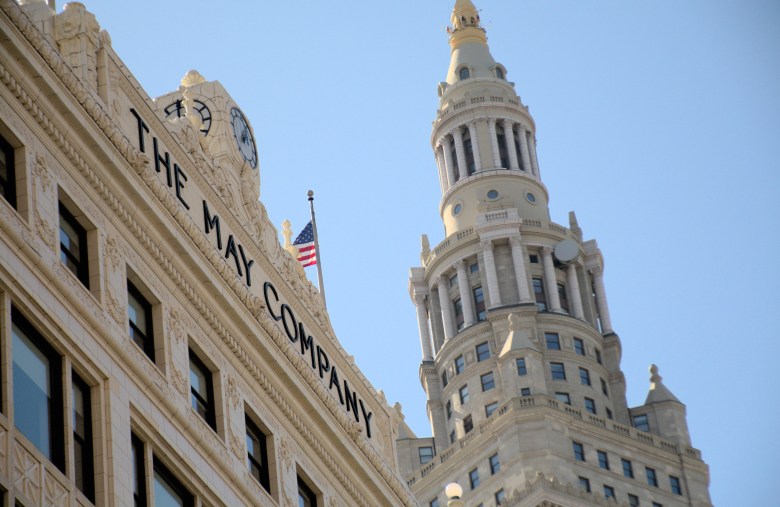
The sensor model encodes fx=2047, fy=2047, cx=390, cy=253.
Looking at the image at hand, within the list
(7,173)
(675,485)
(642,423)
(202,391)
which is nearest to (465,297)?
(642,423)

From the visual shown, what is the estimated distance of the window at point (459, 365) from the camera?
140 m

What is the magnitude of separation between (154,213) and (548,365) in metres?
90.9

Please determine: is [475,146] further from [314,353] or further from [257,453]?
[257,453]

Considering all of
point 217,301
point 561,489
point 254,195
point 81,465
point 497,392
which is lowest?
point 81,465

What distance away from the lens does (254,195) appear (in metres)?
58.2

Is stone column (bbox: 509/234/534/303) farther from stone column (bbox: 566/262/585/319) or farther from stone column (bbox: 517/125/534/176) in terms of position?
stone column (bbox: 517/125/534/176)

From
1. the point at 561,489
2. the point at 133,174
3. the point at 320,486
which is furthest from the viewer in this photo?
the point at 561,489

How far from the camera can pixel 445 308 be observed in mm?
144000

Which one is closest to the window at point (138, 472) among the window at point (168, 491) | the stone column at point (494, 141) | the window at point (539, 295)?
the window at point (168, 491)

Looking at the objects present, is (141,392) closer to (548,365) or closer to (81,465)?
(81,465)

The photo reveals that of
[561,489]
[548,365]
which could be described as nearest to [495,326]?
[548,365]

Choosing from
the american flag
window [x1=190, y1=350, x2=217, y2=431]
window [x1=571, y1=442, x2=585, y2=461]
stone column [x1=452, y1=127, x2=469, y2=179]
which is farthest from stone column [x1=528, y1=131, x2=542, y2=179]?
window [x1=190, y1=350, x2=217, y2=431]

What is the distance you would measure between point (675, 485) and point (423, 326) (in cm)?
2350

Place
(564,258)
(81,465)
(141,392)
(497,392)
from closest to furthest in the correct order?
(81,465) → (141,392) → (497,392) → (564,258)
